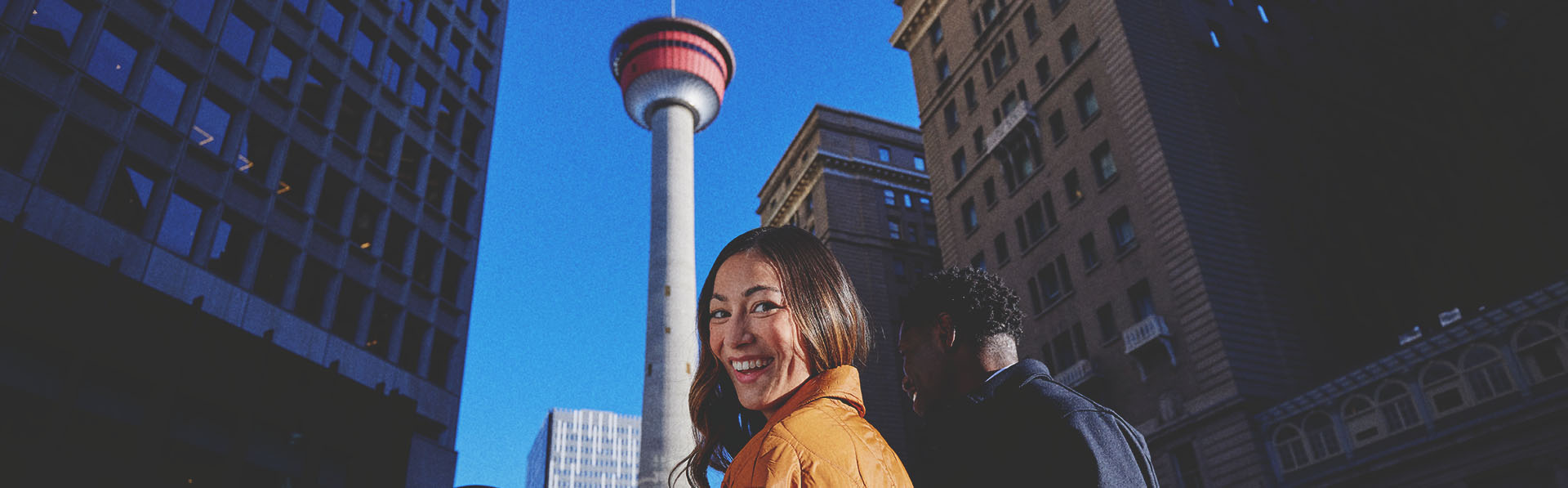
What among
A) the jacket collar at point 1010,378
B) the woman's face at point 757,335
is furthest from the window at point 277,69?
the woman's face at point 757,335

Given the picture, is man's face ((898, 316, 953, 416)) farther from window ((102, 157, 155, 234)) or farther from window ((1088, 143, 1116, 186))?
window ((1088, 143, 1116, 186))

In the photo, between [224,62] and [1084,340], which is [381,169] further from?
[1084,340]

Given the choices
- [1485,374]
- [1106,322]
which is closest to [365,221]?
[1106,322]

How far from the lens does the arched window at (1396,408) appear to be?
22.2m

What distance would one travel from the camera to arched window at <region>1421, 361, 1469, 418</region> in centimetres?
2130

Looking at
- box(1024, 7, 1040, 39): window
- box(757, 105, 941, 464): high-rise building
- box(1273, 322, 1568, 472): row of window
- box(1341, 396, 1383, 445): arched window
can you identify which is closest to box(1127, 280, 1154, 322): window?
box(1273, 322, 1568, 472): row of window

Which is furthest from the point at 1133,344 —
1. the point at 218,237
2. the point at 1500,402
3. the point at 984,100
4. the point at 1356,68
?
the point at 218,237

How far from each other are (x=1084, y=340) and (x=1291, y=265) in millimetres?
6980

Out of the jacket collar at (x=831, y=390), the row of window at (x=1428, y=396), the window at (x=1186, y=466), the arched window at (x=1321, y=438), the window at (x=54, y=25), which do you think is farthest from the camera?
the window at (x=1186, y=466)

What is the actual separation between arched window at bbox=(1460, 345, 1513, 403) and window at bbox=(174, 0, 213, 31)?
30622mm

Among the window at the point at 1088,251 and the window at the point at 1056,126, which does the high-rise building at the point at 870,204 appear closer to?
the window at the point at 1056,126

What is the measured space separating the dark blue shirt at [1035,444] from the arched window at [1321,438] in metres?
24.0

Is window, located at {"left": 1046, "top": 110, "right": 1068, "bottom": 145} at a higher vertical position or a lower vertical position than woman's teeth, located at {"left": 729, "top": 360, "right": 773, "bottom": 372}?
higher

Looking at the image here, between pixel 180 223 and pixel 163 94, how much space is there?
9.86 feet
